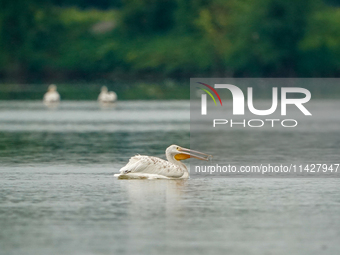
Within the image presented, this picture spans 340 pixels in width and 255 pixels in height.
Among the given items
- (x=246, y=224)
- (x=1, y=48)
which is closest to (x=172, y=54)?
(x=1, y=48)

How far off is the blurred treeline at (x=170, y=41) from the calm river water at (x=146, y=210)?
179 feet

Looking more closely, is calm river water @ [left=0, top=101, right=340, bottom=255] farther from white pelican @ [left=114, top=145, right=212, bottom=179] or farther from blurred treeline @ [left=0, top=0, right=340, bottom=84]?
blurred treeline @ [left=0, top=0, right=340, bottom=84]

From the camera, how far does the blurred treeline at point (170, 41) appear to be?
229ft

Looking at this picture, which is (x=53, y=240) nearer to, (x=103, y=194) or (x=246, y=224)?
(x=246, y=224)

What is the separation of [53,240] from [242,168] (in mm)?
5792

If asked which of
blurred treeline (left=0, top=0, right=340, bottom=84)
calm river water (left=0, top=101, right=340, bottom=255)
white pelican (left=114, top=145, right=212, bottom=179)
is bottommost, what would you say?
calm river water (left=0, top=101, right=340, bottom=255)

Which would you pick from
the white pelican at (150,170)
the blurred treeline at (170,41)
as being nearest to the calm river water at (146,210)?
the white pelican at (150,170)

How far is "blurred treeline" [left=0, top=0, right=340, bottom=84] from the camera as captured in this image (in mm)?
69788

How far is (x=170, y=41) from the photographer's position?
76250 mm

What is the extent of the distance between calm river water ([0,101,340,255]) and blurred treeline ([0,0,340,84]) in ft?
179

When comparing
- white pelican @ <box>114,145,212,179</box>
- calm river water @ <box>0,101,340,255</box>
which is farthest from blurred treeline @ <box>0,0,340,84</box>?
white pelican @ <box>114,145,212,179</box>

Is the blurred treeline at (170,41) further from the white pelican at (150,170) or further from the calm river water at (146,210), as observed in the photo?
the white pelican at (150,170)

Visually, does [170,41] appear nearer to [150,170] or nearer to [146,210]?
[150,170]

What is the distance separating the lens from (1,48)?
2906 inches
